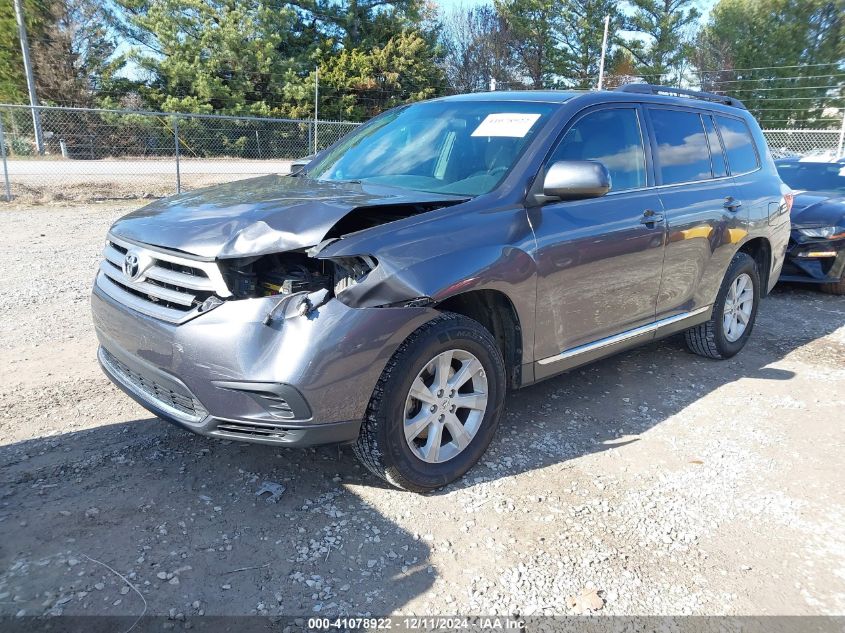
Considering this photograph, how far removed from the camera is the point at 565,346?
3598 millimetres

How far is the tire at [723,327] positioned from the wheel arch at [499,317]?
2330 mm

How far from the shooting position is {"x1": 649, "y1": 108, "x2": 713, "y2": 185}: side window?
420 cm

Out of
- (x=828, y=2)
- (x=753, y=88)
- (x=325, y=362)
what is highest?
(x=828, y=2)

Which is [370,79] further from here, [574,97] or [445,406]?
[445,406]

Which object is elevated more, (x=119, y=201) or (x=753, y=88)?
(x=753, y=88)

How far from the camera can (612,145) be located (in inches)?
152

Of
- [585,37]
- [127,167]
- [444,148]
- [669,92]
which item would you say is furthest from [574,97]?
[585,37]

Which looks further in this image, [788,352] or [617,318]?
[788,352]

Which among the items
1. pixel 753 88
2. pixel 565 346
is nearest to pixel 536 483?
pixel 565 346

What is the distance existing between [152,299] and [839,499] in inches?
140

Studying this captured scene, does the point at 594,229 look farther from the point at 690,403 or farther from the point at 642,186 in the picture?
the point at 690,403

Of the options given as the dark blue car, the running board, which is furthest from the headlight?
the running board

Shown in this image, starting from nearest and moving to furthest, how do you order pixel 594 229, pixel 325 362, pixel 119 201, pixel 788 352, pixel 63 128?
pixel 325 362 < pixel 594 229 < pixel 788 352 < pixel 119 201 < pixel 63 128

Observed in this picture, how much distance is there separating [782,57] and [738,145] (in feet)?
134
